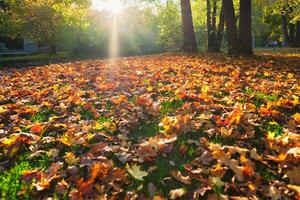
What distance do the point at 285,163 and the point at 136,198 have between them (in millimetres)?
1322

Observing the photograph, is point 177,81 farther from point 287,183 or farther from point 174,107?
point 287,183

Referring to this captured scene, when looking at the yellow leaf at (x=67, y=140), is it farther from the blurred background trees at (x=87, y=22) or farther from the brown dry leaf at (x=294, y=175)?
the blurred background trees at (x=87, y=22)

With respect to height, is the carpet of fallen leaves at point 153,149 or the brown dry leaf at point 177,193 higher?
the carpet of fallen leaves at point 153,149

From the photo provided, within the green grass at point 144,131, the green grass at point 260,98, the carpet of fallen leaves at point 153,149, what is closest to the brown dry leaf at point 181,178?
the carpet of fallen leaves at point 153,149

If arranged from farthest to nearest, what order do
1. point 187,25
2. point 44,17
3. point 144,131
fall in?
point 44,17, point 187,25, point 144,131

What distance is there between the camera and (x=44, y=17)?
83.9 ft

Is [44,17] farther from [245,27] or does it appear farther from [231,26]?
[245,27]

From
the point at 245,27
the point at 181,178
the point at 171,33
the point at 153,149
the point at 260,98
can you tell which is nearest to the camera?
the point at 181,178

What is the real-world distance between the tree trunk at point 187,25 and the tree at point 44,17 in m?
12.2

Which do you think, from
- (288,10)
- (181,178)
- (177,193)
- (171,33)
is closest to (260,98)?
(181,178)

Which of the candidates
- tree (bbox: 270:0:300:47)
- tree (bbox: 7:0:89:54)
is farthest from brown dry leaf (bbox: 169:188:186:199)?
tree (bbox: 7:0:89:54)

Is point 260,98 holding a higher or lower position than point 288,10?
lower

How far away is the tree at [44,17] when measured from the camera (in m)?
25.5

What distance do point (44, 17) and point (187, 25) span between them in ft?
43.5
